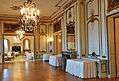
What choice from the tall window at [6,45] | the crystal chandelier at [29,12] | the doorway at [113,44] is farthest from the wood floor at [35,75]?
the tall window at [6,45]

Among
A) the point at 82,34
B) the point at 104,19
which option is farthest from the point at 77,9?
the point at 104,19

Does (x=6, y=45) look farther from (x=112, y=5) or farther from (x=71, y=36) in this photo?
(x=112, y=5)

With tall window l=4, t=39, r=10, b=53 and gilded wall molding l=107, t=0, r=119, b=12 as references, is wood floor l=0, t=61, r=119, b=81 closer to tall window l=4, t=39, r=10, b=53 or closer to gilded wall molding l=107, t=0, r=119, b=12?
gilded wall molding l=107, t=0, r=119, b=12

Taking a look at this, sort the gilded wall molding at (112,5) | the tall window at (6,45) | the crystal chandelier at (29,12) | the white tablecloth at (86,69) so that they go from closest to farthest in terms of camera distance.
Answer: the gilded wall molding at (112,5) < the white tablecloth at (86,69) < the crystal chandelier at (29,12) < the tall window at (6,45)

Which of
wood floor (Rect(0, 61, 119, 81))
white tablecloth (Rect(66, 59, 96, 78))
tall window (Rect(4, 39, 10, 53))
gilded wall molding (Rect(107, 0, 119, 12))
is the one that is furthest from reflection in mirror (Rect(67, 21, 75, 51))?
tall window (Rect(4, 39, 10, 53))

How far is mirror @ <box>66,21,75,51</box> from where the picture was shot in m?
10.7

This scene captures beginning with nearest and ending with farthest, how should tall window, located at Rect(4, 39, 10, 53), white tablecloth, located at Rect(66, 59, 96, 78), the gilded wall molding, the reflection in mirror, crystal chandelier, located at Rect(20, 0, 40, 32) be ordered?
the gilded wall molding
white tablecloth, located at Rect(66, 59, 96, 78)
crystal chandelier, located at Rect(20, 0, 40, 32)
the reflection in mirror
tall window, located at Rect(4, 39, 10, 53)

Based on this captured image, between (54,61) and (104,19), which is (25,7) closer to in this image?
(104,19)

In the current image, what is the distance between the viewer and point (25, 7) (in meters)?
8.45

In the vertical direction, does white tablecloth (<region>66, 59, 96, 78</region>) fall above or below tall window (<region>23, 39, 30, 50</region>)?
below

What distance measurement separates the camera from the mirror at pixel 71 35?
10.7 meters

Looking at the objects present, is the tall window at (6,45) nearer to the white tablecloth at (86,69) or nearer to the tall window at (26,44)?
the tall window at (26,44)

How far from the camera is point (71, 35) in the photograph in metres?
11.0

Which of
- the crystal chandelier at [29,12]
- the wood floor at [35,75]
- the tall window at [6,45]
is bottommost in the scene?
the wood floor at [35,75]
